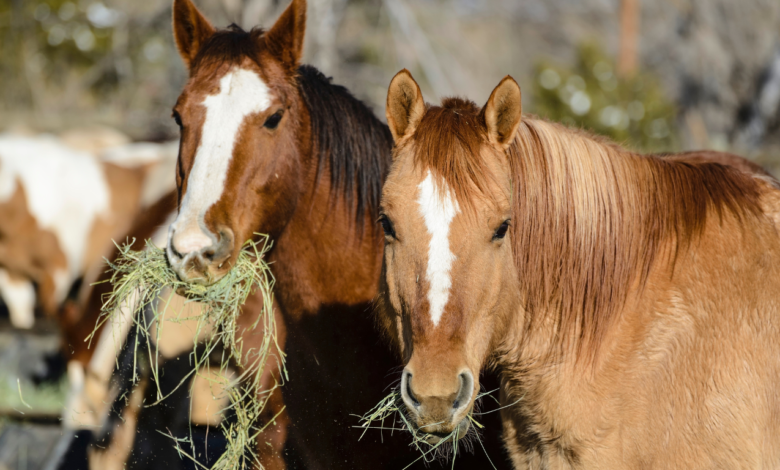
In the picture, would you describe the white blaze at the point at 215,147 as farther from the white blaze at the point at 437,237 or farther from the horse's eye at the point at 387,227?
the white blaze at the point at 437,237

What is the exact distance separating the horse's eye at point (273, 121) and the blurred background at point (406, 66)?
264cm

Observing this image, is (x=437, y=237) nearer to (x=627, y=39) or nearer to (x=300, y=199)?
(x=300, y=199)

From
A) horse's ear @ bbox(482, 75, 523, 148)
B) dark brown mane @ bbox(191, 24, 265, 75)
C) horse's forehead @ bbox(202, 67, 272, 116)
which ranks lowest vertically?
horse's forehead @ bbox(202, 67, 272, 116)

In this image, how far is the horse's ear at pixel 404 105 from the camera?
2268 millimetres

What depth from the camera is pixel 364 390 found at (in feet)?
9.97

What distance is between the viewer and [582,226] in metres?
2.43

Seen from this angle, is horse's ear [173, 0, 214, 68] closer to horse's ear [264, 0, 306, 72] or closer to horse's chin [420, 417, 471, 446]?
horse's ear [264, 0, 306, 72]

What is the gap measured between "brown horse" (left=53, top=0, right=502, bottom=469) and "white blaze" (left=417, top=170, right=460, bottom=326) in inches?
37.7

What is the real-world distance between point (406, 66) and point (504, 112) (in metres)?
8.11

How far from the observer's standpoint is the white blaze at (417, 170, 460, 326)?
2.03 m

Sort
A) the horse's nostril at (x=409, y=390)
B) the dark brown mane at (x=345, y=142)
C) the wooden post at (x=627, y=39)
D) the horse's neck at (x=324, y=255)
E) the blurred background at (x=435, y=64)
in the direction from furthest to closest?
the wooden post at (x=627, y=39)
the blurred background at (x=435, y=64)
the dark brown mane at (x=345, y=142)
the horse's neck at (x=324, y=255)
the horse's nostril at (x=409, y=390)

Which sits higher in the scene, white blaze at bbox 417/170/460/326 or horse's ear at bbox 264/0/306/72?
Answer: horse's ear at bbox 264/0/306/72

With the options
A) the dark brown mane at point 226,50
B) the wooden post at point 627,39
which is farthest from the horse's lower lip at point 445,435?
the wooden post at point 627,39

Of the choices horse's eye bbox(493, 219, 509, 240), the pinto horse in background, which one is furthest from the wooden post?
horse's eye bbox(493, 219, 509, 240)
